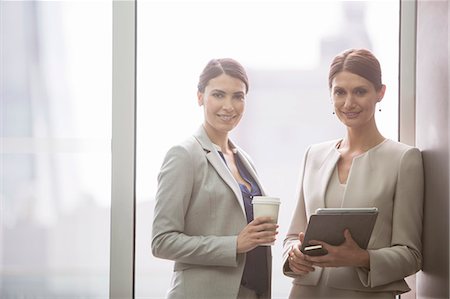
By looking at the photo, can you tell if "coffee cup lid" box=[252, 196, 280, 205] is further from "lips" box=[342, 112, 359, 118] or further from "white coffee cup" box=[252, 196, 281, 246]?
"lips" box=[342, 112, 359, 118]

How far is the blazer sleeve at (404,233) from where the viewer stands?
99.8 inches

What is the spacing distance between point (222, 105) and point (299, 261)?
1.94 ft

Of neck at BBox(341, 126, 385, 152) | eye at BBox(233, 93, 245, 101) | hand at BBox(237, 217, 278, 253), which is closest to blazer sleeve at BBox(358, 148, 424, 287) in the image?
neck at BBox(341, 126, 385, 152)

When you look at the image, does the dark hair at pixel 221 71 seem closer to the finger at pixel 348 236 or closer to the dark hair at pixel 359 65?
the dark hair at pixel 359 65

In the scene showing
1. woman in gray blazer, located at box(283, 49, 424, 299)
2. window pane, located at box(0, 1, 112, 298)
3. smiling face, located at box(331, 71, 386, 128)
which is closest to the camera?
woman in gray blazer, located at box(283, 49, 424, 299)

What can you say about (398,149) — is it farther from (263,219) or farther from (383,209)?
Answer: (263,219)

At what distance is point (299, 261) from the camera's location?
8.45ft

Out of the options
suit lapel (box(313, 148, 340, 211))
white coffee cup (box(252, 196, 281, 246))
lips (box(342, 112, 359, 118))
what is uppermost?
lips (box(342, 112, 359, 118))

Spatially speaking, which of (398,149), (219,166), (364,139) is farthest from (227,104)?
(398,149)

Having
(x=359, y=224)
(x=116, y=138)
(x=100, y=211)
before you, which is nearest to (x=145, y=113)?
(x=116, y=138)

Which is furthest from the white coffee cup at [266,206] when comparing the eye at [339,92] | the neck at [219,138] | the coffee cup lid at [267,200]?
the eye at [339,92]

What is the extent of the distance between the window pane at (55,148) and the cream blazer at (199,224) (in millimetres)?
292

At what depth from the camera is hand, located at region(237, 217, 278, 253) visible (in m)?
2.56

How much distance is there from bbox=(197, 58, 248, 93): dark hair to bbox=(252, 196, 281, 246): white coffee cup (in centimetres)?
43
